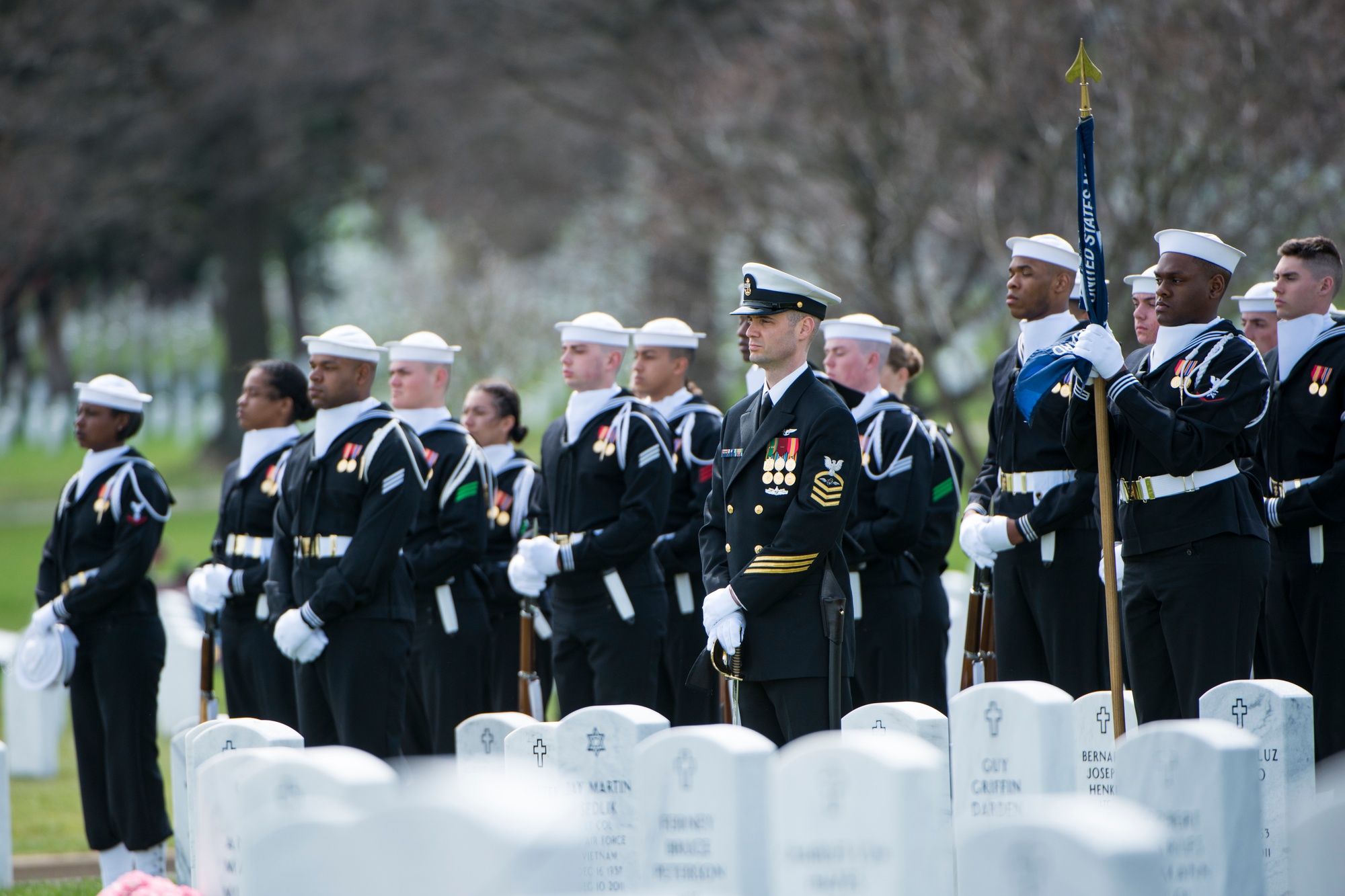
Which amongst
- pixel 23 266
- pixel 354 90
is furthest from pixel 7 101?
pixel 354 90

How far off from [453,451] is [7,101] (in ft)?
47.2

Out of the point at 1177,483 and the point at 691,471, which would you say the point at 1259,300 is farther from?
the point at 691,471

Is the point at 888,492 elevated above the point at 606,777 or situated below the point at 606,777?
above

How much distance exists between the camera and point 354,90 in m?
28.2

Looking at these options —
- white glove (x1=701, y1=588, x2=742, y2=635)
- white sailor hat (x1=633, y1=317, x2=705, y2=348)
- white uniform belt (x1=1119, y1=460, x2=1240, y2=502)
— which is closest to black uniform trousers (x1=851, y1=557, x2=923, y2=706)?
white sailor hat (x1=633, y1=317, x2=705, y2=348)

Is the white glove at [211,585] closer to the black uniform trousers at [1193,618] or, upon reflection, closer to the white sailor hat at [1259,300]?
the black uniform trousers at [1193,618]

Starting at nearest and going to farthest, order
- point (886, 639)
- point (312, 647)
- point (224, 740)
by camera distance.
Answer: point (224, 740), point (312, 647), point (886, 639)

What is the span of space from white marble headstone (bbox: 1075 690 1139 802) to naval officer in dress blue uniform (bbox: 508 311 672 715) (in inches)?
100

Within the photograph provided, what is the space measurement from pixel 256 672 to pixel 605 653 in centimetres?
179

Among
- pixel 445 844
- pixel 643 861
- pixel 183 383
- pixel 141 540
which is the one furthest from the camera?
pixel 183 383

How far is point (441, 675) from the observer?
841 centimetres

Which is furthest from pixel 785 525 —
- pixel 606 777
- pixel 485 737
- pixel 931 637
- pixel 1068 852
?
pixel 931 637

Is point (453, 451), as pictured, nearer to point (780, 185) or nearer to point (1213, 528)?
point (1213, 528)

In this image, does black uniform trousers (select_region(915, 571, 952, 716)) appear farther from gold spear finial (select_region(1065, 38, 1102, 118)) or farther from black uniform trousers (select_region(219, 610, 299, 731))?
black uniform trousers (select_region(219, 610, 299, 731))
